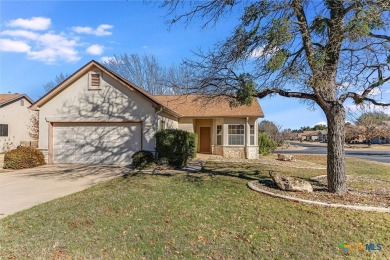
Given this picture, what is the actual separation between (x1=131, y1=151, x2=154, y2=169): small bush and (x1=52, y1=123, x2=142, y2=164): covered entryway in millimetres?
1048

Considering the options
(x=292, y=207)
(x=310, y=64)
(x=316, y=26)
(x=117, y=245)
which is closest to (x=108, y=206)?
(x=117, y=245)

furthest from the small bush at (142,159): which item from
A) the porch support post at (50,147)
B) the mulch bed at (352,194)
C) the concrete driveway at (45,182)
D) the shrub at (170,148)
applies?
the mulch bed at (352,194)

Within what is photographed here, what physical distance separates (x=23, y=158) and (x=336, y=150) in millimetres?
14379

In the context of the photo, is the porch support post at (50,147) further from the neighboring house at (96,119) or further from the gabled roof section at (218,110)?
the gabled roof section at (218,110)

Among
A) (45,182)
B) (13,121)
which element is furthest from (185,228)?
(13,121)

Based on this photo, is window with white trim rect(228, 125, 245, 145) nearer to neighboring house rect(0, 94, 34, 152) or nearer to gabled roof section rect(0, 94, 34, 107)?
neighboring house rect(0, 94, 34, 152)

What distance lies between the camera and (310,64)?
7.94m

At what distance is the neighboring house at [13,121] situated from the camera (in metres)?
25.9

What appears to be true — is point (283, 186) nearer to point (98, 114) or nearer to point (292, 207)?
point (292, 207)

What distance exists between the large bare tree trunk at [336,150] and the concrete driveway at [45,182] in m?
7.92

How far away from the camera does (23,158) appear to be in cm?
1499

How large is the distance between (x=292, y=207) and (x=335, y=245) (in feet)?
6.47

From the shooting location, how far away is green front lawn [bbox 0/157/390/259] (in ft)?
15.4

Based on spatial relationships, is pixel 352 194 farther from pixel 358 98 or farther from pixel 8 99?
pixel 8 99
